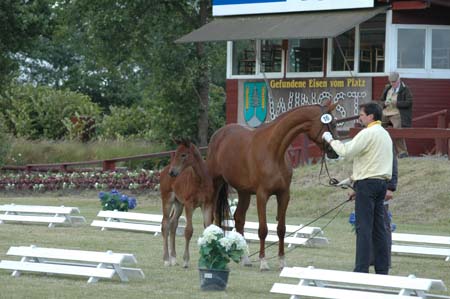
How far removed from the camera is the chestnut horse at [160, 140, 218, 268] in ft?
50.7

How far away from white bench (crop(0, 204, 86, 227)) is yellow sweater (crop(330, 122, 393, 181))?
9.83m

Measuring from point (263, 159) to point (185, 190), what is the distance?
1.11 metres

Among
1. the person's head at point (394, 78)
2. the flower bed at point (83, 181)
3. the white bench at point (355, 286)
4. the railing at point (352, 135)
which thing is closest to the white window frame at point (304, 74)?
the railing at point (352, 135)

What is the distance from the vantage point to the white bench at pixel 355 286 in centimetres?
1180

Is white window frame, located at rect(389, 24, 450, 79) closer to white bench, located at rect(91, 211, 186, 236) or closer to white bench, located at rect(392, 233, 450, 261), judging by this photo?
white bench, located at rect(91, 211, 186, 236)

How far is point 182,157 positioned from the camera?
15.4 m

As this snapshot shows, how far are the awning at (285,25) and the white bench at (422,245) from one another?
1176cm

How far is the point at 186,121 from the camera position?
42.7 meters

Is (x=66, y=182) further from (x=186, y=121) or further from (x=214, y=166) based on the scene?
(x=214, y=166)

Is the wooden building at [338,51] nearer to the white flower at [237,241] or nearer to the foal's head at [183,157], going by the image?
the foal's head at [183,157]

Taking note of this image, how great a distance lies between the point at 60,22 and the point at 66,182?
10079 mm

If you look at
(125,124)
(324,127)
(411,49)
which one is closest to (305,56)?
(411,49)

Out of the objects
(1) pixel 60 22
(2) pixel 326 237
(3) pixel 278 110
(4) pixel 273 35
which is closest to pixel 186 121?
(1) pixel 60 22

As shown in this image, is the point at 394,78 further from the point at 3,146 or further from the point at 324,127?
the point at 3,146
